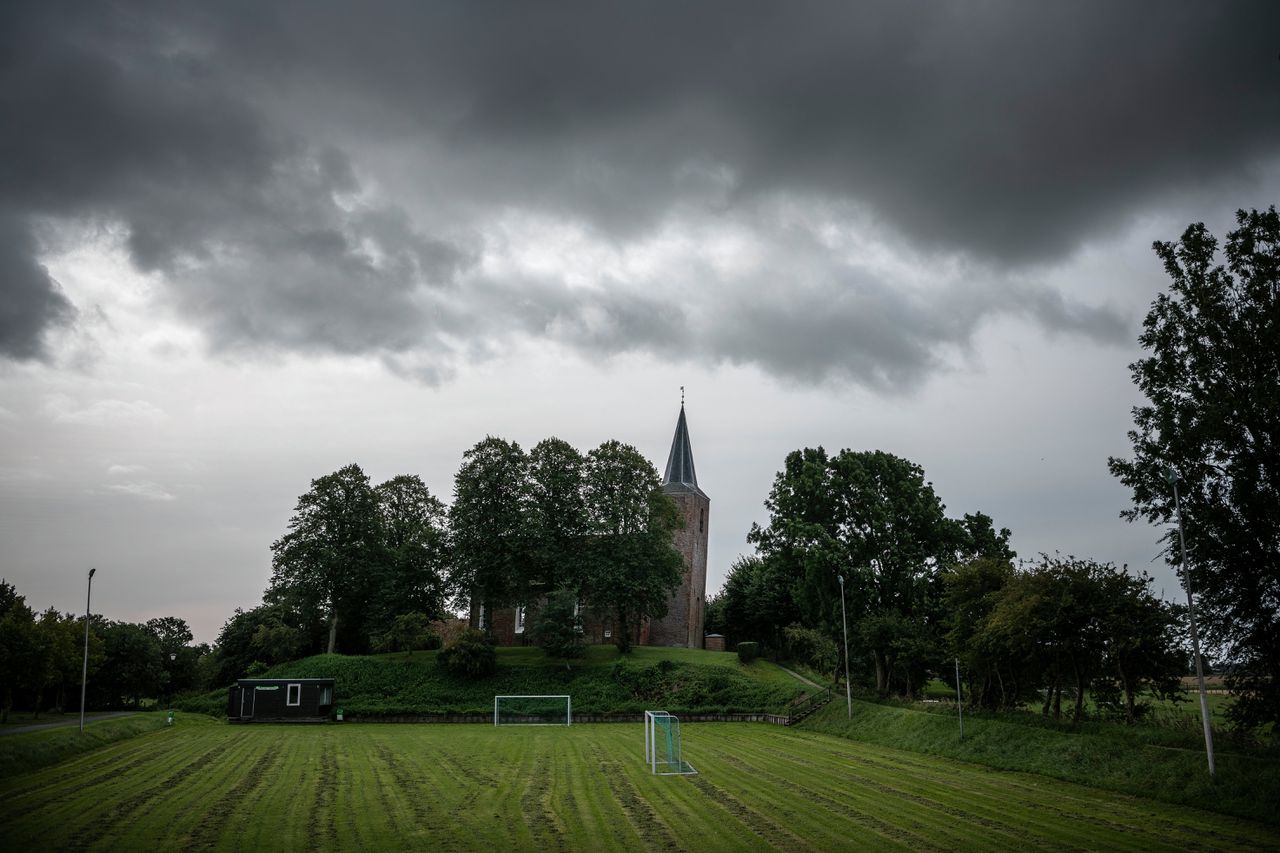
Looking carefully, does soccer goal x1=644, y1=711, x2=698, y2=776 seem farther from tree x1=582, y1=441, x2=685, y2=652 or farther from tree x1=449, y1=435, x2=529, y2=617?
tree x1=449, y1=435, x2=529, y2=617

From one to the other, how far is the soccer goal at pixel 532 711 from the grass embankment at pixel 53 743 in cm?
1703

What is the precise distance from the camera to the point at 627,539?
2146 inches

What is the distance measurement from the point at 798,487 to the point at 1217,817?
29206mm

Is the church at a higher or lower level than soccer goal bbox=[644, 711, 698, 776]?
higher

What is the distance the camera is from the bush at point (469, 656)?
51.1 meters

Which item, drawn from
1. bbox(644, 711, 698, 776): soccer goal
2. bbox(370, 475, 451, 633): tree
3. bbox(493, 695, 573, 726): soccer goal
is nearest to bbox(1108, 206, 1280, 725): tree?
bbox(644, 711, 698, 776): soccer goal

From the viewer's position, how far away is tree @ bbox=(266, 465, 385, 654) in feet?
188

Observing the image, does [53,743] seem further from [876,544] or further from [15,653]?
[876,544]

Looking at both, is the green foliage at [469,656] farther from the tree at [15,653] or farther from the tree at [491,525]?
the tree at [15,653]

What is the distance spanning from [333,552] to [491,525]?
11.8 m

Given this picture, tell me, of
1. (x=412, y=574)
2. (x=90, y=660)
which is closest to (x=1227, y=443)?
(x=412, y=574)

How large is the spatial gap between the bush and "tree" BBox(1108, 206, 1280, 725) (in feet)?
123

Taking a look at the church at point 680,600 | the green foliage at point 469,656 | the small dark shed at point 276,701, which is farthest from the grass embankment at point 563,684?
the church at point 680,600

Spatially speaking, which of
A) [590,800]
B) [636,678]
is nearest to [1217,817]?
[590,800]
